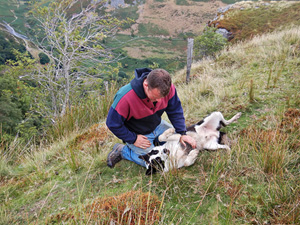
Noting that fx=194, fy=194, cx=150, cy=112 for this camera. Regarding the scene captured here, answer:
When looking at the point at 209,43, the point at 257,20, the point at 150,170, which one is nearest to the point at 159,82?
the point at 150,170

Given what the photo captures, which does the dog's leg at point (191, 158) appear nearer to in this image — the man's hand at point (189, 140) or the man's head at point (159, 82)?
the man's hand at point (189, 140)

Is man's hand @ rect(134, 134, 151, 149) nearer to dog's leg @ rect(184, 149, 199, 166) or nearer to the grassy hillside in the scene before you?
the grassy hillside

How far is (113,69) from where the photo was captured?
8.34m

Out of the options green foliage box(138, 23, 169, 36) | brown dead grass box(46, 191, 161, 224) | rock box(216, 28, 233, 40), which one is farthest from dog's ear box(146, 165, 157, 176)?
green foliage box(138, 23, 169, 36)

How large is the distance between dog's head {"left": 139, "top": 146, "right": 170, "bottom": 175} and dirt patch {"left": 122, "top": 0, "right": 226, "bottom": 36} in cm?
10198

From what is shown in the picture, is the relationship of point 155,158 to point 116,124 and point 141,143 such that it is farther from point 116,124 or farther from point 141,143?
point 116,124

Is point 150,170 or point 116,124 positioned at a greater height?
point 116,124

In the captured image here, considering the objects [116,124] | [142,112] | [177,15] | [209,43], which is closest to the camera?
[116,124]

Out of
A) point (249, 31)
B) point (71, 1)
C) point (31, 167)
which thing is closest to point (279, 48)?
point (31, 167)

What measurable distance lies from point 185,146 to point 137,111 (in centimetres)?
78

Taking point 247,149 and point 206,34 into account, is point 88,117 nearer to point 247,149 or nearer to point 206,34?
point 247,149

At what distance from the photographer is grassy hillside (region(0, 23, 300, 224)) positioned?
5.40 ft

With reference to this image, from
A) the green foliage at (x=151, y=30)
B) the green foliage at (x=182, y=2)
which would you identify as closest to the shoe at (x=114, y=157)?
the green foliage at (x=151, y=30)

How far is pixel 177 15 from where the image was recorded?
10981 centimetres
